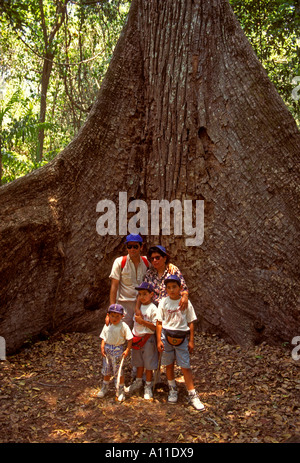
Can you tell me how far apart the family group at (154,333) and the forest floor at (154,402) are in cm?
19

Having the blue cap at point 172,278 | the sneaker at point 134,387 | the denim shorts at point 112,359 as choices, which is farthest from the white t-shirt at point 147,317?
the sneaker at point 134,387

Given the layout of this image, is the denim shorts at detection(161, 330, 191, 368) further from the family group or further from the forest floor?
the forest floor

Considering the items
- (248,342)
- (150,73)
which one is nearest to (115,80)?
(150,73)

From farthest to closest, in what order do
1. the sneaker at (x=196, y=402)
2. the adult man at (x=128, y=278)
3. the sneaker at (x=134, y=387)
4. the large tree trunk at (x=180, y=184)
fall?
the large tree trunk at (x=180, y=184)
the adult man at (x=128, y=278)
the sneaker at (x=134, y=387)
the sneaker at (x=196, y=402)

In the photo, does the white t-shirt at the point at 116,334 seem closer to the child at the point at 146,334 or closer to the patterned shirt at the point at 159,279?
the child at the point at 146,334

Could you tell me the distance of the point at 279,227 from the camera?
16.0 ft

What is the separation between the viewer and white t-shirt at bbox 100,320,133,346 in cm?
405

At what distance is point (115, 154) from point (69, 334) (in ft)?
8.19

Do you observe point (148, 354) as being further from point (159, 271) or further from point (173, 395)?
point (159, 271)

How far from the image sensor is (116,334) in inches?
160

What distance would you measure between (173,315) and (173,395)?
0.79 metres

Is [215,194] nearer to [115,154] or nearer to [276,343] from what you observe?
[115,154]

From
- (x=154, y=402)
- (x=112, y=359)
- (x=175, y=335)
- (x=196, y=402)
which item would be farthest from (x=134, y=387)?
(x=175, y=335)

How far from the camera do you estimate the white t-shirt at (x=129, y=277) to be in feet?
14.9
